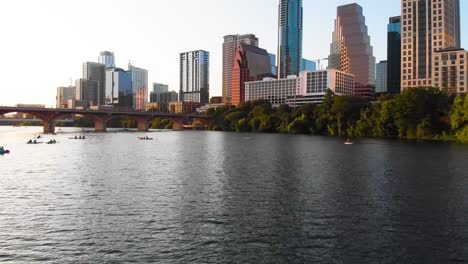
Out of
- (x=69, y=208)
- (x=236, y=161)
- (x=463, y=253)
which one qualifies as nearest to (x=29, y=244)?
(x=69, y=208)

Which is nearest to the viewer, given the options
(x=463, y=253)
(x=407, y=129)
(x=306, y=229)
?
(x=463, y=253)

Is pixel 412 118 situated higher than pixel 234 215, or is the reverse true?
pixel 412 118

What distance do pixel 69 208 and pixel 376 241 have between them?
25743mm

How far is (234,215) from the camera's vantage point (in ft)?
108

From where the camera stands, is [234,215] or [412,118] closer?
[234,215]

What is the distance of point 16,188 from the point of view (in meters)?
44.3

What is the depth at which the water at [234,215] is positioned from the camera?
24.3 m

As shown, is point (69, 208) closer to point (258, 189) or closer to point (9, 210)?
point (9, 210)

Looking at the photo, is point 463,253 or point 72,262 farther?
point 463,253

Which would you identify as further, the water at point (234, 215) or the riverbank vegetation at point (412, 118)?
the riverbank vegetation at point (412, 118)

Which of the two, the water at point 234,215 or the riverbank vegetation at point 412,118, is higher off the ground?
the riverbank vegetation at point 412,118

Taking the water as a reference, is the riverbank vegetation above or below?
above

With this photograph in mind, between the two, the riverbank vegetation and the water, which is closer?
the water

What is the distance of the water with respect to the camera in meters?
24.3
